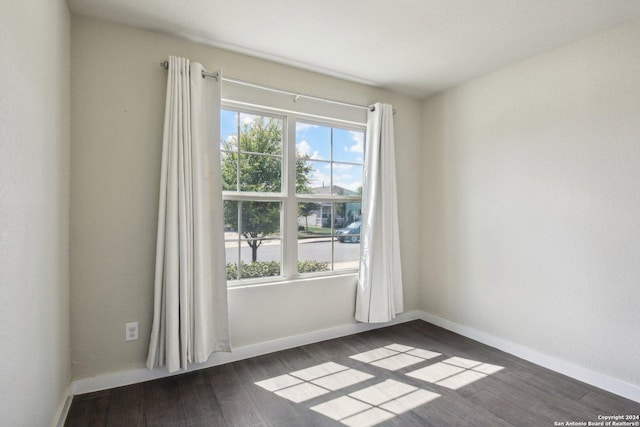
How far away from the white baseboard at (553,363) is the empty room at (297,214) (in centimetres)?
1

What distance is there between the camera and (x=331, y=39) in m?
2.34

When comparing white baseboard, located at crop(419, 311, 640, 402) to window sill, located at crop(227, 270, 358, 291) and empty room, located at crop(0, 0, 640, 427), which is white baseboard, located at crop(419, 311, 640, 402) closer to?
empty room, located at crop(0, 0, 640, 427)

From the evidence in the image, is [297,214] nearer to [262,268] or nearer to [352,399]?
[262,268]

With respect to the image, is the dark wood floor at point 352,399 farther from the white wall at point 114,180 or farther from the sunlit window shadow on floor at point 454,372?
the white wall at point 114,180

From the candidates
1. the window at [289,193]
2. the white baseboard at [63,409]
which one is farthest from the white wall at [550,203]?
the white baseboard at [63,409]

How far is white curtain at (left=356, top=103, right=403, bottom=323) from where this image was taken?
3102 millimetres

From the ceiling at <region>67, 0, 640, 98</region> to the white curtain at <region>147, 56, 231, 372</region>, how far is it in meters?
0.36

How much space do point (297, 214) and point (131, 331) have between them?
1547mm

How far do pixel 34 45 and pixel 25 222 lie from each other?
0.80 m

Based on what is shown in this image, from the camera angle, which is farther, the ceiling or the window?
the window

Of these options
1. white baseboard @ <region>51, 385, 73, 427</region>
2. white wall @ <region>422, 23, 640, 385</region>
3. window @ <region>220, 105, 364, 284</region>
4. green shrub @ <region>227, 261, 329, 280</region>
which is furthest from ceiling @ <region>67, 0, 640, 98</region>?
white baseboard @ <region>51, 385, 73, 427</region>

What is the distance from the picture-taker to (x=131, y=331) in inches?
86.4

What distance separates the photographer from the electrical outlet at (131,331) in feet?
7.16

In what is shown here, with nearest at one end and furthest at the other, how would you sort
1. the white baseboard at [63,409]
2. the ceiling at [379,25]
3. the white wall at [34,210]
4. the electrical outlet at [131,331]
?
the white wall at [34,210], the white baseboard at [63,409], the ceiling at [379,25], the electrical outlet at [131,331]
